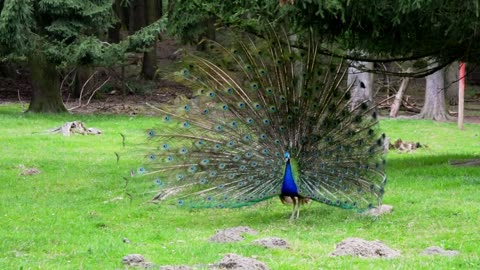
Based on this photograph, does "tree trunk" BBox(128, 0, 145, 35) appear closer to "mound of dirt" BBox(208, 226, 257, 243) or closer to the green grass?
the green grass

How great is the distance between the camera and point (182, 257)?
848 cm

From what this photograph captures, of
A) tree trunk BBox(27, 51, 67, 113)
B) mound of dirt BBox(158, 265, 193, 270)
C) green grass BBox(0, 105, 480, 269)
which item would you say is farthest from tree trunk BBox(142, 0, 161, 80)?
mound of dirt BBox(158, 265, 193, 270)

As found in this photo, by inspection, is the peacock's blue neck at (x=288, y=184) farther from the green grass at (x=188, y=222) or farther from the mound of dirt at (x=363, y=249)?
the mound of dirt at (x=363, y=249)

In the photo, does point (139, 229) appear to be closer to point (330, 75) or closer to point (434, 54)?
point (330, 75)

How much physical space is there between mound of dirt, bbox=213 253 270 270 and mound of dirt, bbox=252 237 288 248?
3.97 ft

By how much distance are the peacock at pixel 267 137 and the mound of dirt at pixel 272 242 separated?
1.61m

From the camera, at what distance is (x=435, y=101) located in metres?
28.7

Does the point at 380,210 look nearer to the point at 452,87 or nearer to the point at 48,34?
the point at 48,34

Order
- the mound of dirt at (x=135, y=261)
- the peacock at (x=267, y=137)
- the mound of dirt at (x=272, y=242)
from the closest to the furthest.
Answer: the mound of dirt at (x=135, y=261)
the mound of dirt at (x=272, y=242)
the peacock at (x=267, y=137)

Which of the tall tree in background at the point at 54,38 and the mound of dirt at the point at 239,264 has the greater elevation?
the tall tree in background at the point at 54,38

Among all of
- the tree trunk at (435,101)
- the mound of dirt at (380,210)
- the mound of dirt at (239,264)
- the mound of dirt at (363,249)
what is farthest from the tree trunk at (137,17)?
the mound of dirt at (239,264)

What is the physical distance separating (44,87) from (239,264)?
2166 cm

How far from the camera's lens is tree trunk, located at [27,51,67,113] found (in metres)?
27.6

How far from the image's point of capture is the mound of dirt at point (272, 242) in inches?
348
